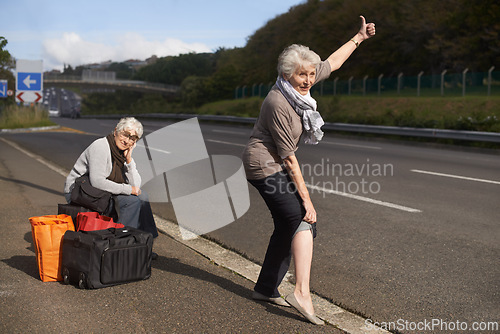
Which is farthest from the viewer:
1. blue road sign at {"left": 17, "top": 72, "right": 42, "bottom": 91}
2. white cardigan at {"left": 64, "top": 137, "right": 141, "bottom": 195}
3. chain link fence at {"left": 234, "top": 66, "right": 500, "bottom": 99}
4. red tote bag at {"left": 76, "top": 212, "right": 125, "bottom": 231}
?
chain link fence at {"left": 234, "top": 66, "right": 500, "bottom": 99}

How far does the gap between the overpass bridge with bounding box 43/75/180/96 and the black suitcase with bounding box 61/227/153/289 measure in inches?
3232

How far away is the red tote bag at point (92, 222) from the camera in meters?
4.66

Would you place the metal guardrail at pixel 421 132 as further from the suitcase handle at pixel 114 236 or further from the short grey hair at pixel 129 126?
the suitcase handle at pixel 114 236

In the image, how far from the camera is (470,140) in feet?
56.9

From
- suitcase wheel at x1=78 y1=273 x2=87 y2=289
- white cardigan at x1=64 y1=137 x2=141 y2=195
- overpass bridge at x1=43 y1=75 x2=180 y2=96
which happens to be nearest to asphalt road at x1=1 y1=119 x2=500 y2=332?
white cardigan at x1=64 y1=137 x2=141 y2=195

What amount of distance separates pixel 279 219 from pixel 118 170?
208cm

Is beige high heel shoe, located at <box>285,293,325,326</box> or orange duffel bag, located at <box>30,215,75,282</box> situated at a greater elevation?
orange duffel bag, located at <box>30,215,75,282</box>

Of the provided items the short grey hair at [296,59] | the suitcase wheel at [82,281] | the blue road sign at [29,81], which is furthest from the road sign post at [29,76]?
the short grey hair at [296,59]

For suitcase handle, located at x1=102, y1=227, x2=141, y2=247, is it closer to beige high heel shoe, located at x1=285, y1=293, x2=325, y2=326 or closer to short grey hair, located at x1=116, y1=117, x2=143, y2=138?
short grey hair, located at x1=116, y1=117, x2=143, y2=138

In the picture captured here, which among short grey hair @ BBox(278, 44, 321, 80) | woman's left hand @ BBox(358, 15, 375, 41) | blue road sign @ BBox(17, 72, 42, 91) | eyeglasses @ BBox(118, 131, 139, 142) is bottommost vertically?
eyeglasses @ BBox(118, 131, 139, 142)

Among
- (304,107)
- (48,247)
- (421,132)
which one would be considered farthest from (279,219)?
(421,132)

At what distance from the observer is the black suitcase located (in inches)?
165

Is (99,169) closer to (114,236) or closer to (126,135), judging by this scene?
(126,135)

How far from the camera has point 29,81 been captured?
23.9 meters
